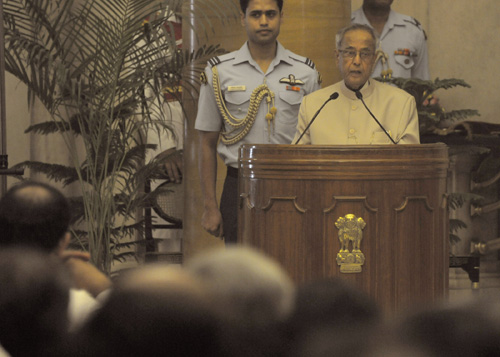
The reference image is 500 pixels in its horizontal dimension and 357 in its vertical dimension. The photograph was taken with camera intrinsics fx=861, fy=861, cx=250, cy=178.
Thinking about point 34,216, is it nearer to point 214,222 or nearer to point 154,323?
point 154,323

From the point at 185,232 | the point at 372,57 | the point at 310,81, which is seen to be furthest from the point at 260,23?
the point at 185,232

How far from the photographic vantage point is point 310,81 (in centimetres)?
388

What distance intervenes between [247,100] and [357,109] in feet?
Answer: 2.38

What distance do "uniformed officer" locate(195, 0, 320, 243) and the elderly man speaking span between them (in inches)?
18.2

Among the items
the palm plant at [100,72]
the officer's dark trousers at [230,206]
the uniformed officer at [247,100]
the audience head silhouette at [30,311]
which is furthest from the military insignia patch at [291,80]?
the audience head silhouette at [30,311]

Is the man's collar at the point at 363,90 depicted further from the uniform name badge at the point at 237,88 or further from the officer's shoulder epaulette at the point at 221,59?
the officer's shoulder epaulette at the point at 221,59

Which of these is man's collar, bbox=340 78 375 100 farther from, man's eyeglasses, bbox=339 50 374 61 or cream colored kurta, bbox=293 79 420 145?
man's eyeglasses, bbox=339 50 374 61

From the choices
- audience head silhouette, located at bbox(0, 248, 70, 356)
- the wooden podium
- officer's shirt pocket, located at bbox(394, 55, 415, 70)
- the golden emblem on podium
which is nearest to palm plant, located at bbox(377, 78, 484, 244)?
officer's shirt pocket, located at bbox(394, 55, 415, 70)

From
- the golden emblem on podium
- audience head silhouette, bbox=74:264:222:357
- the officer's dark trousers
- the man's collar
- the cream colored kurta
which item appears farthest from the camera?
the officer's dark trousers

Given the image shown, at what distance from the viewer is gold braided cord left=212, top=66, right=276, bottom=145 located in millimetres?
3725

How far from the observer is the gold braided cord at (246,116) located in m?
3.72

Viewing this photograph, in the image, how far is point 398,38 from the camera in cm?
593

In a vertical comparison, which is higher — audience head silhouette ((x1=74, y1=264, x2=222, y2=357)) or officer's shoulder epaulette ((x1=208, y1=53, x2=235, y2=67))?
officer's shoulder epaulette ((x1=208, y1=53, x2=235, y2=67))

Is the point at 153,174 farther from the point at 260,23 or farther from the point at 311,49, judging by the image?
the point at 260,23
